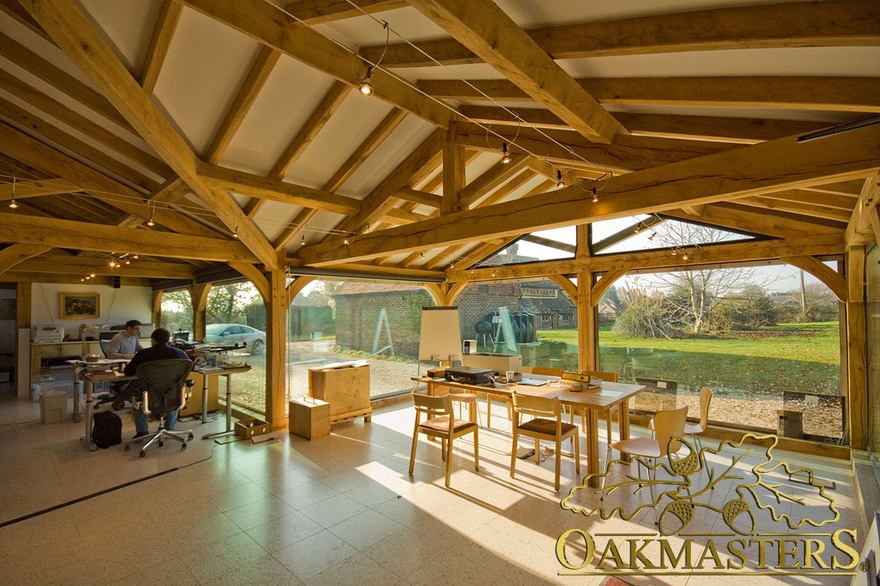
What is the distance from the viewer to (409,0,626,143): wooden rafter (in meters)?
1.76

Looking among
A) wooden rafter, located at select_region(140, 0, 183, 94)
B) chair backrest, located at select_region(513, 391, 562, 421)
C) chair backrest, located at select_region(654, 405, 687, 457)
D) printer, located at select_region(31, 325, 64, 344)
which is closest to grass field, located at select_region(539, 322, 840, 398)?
chair backrest, located at select_region(654, 405, 687, 457)

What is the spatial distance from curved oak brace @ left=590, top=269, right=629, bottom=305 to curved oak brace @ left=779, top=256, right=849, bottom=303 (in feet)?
6.52

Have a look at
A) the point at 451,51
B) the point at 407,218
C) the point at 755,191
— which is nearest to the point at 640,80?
the point at 755,191

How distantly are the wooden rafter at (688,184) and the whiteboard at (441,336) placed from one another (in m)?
2.46

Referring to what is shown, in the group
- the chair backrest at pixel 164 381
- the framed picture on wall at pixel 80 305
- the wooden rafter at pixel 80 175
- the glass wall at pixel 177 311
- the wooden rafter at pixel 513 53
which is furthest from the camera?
the glass wall at pixel 177 311

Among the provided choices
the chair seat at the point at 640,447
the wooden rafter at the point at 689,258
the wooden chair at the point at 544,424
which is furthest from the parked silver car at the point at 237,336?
the chair seat at the point at 640,447

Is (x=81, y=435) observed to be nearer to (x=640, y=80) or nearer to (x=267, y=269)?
(x=267, y=269)

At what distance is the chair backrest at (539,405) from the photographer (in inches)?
152

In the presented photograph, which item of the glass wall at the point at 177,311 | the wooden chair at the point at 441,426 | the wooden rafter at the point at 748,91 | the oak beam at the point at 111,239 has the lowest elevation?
the wooden chair at the point at 441,426

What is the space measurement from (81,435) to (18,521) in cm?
269

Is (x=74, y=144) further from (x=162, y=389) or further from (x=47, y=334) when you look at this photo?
(x=47, y=334)

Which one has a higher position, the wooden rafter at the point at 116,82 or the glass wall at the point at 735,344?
the wooden rafter at the point at 116,82

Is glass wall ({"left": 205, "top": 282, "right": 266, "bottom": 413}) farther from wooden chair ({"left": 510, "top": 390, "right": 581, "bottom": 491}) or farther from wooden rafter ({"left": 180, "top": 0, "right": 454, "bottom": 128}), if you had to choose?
wooden rafter ({"left": 180, "top": 0, "right": 454, "bottom": 128})

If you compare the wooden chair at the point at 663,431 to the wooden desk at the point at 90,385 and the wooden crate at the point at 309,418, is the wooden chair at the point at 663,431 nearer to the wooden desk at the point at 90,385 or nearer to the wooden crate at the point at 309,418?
the wooden crate at the point at 309,418
